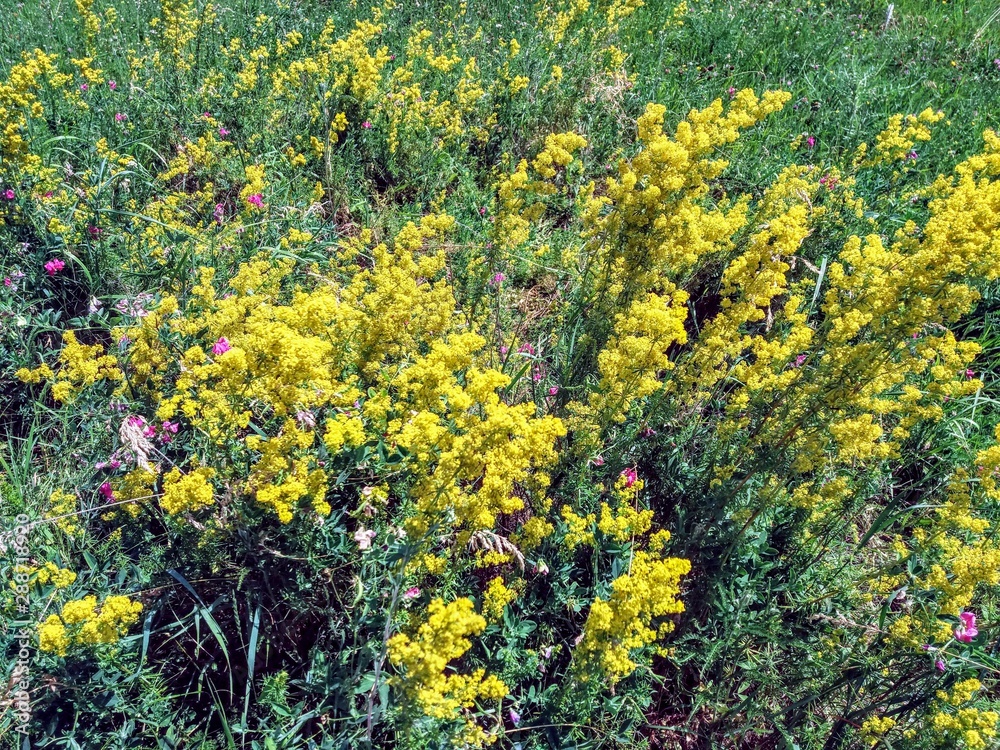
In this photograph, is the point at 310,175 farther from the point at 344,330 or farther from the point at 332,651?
the point at 332,651

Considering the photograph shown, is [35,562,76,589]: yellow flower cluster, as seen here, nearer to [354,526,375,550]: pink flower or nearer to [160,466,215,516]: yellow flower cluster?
[160,466,215,516]: yellow flower cluster

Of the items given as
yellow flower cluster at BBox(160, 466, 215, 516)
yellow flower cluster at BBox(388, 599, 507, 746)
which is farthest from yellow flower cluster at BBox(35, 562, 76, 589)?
yellow flower cluster at BBox(388, 599, 507, 746)

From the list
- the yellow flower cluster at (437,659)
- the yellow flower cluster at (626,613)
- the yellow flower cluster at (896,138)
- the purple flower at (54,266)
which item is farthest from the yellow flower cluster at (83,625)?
the yellow flower cluster at (896,138)

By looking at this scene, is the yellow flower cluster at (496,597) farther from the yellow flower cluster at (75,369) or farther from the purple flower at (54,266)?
the purple flower at (54,266)

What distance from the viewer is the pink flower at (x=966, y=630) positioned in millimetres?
2768

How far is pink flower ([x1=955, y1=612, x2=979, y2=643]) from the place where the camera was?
2.77 m

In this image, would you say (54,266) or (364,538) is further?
(54,266)

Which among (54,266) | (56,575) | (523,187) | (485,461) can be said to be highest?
(523,187)

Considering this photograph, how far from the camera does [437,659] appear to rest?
1999mm

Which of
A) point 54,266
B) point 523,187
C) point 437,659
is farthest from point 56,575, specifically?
point 523,187

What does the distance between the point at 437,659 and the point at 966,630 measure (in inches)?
87.8

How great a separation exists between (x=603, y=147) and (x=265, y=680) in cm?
482

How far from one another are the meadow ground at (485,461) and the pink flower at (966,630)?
1.3 inches

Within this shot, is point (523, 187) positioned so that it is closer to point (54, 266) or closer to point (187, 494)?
point (187, 494)
